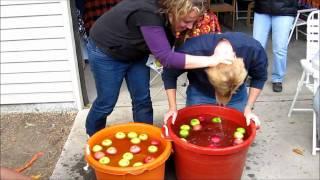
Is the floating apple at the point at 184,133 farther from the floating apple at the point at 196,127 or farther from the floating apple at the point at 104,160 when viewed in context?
the floating apple at the point at 104,160

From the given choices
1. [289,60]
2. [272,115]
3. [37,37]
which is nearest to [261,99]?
[272,115]

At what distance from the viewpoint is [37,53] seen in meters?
3.72

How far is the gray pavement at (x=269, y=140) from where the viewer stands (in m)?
2.86

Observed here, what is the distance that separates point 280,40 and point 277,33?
8 centimetres

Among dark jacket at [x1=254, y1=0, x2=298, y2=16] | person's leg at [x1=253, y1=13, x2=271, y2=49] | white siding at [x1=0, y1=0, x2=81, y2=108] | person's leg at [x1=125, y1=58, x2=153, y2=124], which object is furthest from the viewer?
person's leg at [x1=253, y1=13, x2=271, y2=49]

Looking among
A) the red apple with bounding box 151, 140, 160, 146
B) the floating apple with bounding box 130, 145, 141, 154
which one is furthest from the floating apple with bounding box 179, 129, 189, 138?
the floating apple with bounding box 130, 145, 141, 154

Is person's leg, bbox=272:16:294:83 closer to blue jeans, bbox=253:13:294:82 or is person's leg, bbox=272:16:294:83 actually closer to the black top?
blue jeans, bbox=253:13:294:82

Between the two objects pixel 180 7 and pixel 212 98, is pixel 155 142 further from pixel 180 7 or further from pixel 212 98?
pixel 180 7

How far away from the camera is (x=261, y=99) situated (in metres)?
3.91

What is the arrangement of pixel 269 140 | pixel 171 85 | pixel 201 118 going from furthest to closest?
1. pixel 269 140
2. pixel 201 118
3. pixel 171 85

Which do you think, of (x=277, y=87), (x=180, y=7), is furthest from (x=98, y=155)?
(x=277, y=87)

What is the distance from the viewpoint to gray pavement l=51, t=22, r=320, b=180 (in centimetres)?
286

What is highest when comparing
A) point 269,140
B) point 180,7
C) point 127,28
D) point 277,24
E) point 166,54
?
point 180,7

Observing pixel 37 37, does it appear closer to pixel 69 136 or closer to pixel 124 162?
pixel 69 136
